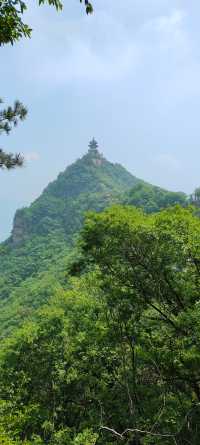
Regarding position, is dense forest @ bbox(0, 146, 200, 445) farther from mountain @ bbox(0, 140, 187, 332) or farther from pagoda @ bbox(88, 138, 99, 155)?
pagoda @ bbox(88, 138, 99, 155)

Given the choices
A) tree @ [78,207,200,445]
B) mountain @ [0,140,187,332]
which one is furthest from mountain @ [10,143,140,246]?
tree @ [78,207,200,445]

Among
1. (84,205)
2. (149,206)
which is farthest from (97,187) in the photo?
(149,206)

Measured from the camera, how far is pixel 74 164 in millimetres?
165000

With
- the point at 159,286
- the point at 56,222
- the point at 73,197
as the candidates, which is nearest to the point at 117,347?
the point at 159,286

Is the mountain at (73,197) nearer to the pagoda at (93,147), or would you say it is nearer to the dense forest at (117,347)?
the pagoda at (93,147)

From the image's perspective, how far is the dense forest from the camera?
48.1ft

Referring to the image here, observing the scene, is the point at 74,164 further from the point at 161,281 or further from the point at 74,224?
the point at 161,281

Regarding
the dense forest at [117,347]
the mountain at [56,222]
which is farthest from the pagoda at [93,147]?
the dense forest at [117,347]

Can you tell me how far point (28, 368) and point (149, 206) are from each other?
8148 cm

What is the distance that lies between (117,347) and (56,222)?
109 metres

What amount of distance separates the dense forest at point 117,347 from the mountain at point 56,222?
29804 millimetres

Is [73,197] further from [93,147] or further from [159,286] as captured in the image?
[159,286]

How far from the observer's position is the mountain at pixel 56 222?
237 feet

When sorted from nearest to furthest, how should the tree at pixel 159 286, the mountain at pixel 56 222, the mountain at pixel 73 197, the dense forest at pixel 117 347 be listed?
the tree at pixel 159 286 → the dense forest at pixel 117 347 → the mountain at pixel 56 222 → the mountain at pixel 73 197
